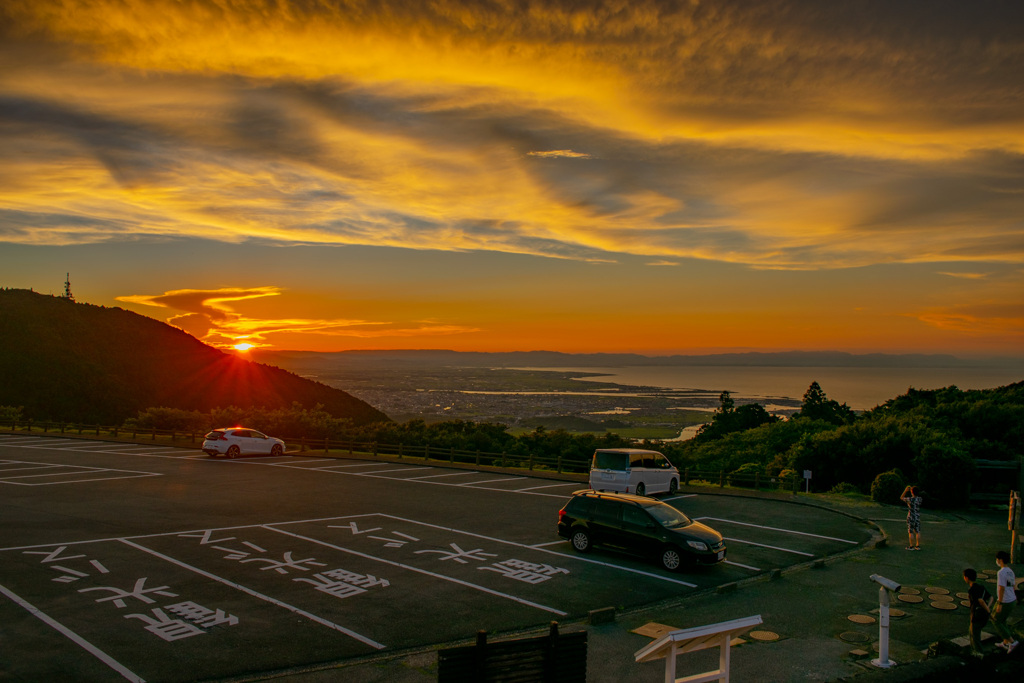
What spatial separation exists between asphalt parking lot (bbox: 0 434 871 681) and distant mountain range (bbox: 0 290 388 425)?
219 feet

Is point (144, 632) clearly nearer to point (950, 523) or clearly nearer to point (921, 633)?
point (921, 633)

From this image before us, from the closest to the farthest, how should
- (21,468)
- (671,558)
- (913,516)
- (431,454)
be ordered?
(671,558) < (913,516) < (21,468) < (431,454)

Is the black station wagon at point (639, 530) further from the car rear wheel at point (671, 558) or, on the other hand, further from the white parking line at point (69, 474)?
the white parking line at point (69, 474)

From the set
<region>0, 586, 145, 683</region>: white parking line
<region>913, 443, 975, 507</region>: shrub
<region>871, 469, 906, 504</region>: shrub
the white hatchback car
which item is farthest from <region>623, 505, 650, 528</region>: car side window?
the white hatchback car

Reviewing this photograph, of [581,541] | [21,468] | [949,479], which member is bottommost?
[21,468]

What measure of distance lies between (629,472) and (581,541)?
722 centimetres

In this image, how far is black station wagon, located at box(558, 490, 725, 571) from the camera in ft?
47.8

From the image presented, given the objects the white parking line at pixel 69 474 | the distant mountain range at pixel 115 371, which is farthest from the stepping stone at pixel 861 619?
the distant mountain range at pixel 115 371

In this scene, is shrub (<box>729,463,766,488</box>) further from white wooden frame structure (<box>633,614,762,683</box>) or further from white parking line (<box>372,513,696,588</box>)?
white wooden frame structure (<box>633,614,762,683</box>)

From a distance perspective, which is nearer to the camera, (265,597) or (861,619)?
(861,619)

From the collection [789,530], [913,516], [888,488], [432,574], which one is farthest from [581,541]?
[888,488]

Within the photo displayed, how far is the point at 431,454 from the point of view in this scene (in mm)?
37312

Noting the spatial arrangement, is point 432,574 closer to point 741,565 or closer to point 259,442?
point 741,565

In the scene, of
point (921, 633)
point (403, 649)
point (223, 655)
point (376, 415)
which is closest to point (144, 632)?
point (223, 655)
